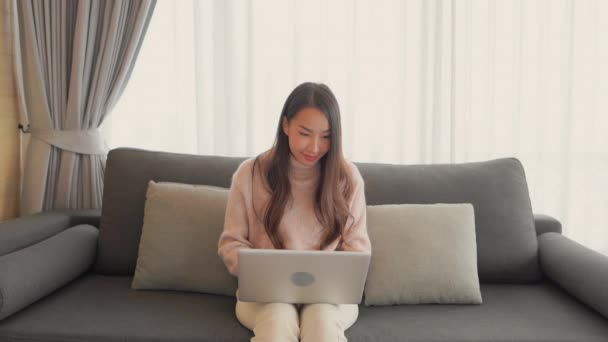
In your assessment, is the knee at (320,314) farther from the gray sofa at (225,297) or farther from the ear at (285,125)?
the ear at (285,125)

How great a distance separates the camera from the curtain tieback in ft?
8.38

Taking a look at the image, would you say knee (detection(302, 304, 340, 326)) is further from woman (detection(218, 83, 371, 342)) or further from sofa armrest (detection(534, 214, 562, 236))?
sofa armrest (detection(534, 214, 562, 236))

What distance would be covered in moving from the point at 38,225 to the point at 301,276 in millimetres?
1268

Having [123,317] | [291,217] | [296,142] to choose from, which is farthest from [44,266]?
[296,142]

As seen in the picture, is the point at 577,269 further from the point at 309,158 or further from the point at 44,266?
the point at 44,266

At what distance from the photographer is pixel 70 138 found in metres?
2.56

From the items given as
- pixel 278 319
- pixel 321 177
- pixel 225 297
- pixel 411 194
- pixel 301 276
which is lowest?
pixel 225 297

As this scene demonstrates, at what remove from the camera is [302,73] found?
276cm

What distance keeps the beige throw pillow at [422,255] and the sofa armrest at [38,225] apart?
127cm

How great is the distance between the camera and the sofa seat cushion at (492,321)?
1.64 metres

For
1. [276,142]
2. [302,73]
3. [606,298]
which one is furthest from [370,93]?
[606,298]

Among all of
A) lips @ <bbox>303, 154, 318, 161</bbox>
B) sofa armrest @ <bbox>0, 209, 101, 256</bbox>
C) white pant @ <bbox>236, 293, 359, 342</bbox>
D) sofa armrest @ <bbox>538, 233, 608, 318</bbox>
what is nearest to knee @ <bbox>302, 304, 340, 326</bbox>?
white pant @ <bbox>236, 293, 359, 342</bbox>

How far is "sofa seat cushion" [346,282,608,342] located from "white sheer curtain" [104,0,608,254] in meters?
1.03

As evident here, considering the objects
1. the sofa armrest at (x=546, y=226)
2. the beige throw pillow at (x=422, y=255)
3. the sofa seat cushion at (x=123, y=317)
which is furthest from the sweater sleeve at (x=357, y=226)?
the sofa armrest at (x=546, y=226)
